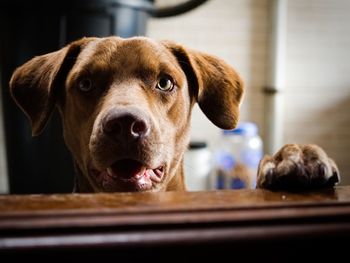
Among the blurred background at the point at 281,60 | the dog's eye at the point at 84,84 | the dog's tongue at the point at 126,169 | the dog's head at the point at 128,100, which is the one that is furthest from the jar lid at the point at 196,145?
the dog's tongue at the point at 126,169

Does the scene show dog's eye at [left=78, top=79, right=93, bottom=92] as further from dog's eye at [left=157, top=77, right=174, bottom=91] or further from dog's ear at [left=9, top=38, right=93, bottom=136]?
dog's eye at [left=157, top=77, right=174, bottom=91]

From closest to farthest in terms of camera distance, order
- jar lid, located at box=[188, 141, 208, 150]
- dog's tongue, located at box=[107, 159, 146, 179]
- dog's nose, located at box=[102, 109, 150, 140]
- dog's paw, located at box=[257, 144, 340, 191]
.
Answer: dog's paw, located at box=[257, 144, 340, 191], dog's nose, located at box=[102, 109, 150, 140], dog's tongue, located at box=[107, 159, 146, 179], jar lid, located at box=[188, 141, 208, 150]

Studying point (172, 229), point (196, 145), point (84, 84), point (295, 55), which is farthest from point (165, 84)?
point (295, 55)

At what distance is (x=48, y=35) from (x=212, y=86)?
3.89 feet

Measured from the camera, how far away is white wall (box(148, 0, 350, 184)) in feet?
12.4

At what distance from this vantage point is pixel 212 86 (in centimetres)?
176

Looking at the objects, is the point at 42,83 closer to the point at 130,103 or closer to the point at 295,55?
the point at 130,103

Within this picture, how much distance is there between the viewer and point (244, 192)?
87cm

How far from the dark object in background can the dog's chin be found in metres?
1.12

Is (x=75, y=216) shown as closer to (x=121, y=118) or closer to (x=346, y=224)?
(x=346, y=224)

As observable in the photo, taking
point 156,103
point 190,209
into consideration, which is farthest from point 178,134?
point 190,209

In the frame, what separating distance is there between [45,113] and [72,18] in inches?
39.2

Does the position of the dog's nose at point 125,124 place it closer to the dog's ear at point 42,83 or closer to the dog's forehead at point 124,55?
the dog's forehead at point 124,55

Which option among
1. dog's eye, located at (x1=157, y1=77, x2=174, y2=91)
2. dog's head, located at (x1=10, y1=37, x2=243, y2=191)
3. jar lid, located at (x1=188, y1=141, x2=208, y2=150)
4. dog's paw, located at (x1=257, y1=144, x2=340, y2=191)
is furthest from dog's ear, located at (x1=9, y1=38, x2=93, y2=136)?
jar lid, located at (x1=188, y1=141, x2=208, y2=150)
